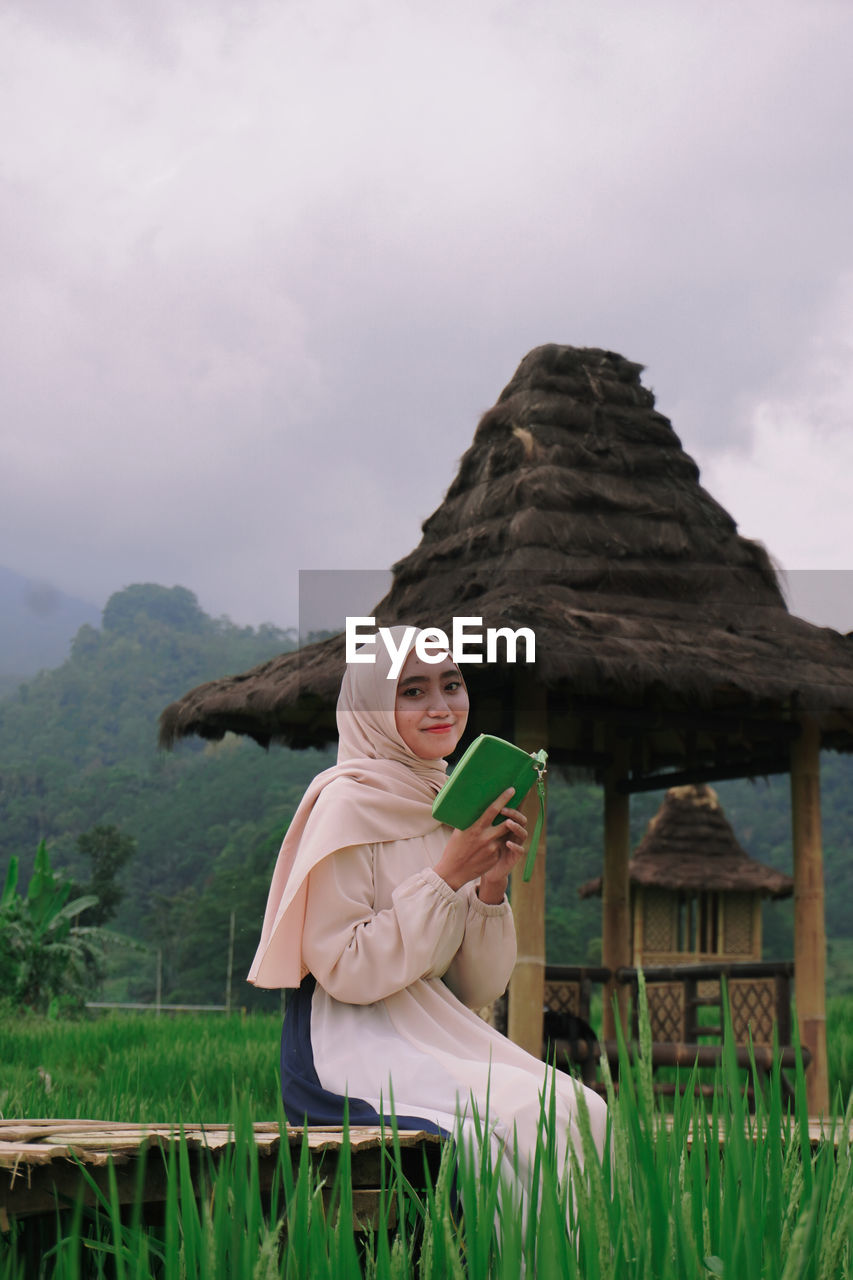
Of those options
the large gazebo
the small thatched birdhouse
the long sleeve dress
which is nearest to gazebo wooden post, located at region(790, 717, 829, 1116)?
the large gazebo

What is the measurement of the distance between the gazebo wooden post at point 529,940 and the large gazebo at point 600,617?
11 millimetres

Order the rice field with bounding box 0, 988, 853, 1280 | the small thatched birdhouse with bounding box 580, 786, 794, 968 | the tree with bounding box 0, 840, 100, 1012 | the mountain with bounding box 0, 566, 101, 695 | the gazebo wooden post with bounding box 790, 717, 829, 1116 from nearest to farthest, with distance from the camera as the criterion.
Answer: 1. the rice field with bounding box 0, 988, 853, 1280
2. the gazebo wooden post with bounding box 790, 717, 829, 1116
3. the tree with bounding box 0, 840, 100, 1012
4. the small thatched birdhouse with bounding box 580, 786, 794, 968
5. the mountain with bounding box 0, 566, 101, 695

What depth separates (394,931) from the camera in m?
2.36

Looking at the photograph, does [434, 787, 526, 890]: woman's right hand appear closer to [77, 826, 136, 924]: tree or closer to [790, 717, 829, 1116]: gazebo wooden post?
[790, 717, 829, 1116]: gazebo wooden post

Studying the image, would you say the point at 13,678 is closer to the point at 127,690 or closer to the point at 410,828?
the point at 127,690

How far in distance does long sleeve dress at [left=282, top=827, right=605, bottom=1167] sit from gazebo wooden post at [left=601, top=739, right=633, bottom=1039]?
609 cm

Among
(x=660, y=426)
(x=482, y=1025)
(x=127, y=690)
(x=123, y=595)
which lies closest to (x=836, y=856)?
(x=660, y=426)

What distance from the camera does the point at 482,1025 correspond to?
2.48m

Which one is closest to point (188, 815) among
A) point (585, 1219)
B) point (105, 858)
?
point (105, 858)

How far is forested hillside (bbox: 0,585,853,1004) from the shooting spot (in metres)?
26.4

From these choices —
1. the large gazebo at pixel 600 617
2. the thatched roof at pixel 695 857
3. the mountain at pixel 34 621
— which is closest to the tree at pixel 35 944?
the large gazebo at pixel 600 617

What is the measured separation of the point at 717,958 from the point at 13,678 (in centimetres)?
8729

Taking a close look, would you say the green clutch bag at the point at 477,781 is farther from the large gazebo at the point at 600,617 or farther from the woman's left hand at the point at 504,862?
the large gazebo at the point at 600,617

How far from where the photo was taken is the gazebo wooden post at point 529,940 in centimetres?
620
